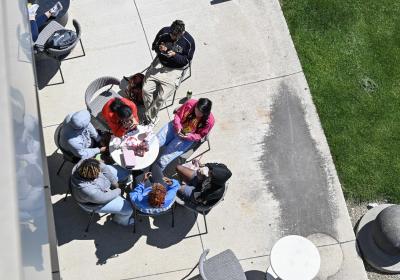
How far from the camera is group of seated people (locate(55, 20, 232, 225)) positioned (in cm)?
823

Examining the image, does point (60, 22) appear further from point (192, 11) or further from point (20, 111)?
point (20, 111)

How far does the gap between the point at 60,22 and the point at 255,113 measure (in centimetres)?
371

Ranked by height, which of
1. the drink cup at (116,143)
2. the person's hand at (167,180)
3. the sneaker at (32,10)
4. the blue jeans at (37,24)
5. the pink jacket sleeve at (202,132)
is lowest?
the person's hand at (167,180)

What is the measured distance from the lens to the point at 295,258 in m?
8.34

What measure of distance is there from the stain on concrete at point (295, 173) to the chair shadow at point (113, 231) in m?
1.45

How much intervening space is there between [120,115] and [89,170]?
1081 mm

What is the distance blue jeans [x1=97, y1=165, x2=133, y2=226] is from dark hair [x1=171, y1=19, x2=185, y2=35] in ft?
7.38

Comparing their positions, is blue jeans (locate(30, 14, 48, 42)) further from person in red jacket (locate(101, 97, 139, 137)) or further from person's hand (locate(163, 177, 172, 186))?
person's hand (locate(163, 177, 172, 186))

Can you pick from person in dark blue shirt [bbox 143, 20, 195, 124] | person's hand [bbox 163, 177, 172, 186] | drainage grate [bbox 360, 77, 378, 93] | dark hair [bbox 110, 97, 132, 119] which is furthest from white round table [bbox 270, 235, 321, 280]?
drainage grate [bbox 360, 77, 378, 93]

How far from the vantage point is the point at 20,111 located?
6961mm

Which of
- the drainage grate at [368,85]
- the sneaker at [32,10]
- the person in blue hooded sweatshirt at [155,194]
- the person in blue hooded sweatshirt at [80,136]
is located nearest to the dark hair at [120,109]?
the person in blue hooded sweatshirt at [80,136]

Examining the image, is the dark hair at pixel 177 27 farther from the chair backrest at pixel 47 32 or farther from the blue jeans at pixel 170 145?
the chair backrest at pixel 47 32

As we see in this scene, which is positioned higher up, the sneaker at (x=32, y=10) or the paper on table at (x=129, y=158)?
the sneaker at (x=32, y=10)

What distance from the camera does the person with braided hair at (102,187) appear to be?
26.2 ft
